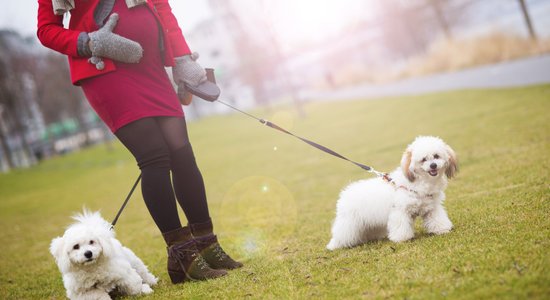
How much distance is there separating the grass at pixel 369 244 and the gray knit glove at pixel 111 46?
1.52 m

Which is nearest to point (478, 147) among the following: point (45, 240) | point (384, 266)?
point (384, 266)

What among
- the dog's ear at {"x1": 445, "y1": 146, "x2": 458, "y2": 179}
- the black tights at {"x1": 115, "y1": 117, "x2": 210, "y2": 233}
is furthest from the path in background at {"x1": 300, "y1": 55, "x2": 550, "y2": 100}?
the black tights at {"x1": 115, "y1": 117, "x2": 210, "y2": 233}

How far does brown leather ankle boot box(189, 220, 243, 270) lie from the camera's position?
320cm

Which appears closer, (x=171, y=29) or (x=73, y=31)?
(x=73, y=31)

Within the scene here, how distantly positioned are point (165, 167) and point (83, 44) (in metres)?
0.88

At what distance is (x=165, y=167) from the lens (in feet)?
9.75

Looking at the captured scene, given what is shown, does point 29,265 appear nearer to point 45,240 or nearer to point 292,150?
point 45,240

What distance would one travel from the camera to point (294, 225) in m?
4.78

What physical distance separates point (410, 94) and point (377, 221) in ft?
47.2

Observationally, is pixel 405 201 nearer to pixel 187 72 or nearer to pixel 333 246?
pixel 333 246

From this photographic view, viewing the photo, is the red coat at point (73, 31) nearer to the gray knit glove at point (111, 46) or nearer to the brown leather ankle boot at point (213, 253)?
the gray knit glove at point (111, 46)

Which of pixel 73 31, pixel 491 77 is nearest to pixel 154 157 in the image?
pixel 73 31

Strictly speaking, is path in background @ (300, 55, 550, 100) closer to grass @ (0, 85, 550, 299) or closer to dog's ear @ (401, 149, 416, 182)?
grass @ (0, 85, 550, 299)

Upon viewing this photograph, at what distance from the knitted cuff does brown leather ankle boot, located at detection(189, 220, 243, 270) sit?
1317 millimetres
